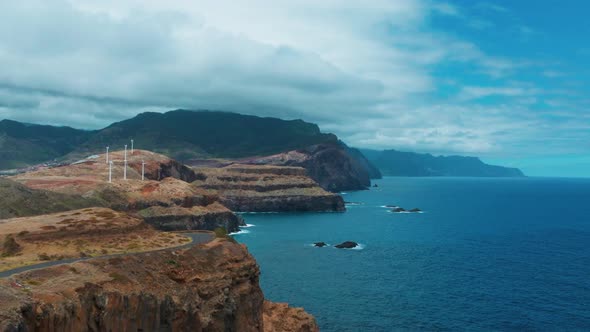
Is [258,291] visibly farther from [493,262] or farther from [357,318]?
[493,262]

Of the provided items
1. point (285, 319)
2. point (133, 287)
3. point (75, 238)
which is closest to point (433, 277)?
point (285, 319)

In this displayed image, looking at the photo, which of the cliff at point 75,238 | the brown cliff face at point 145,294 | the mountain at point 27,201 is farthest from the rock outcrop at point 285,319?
the mountain at point 27,201

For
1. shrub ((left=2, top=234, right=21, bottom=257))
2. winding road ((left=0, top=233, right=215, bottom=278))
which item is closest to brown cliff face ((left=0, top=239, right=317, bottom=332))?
winding road ((left=0, top=233, right=215, bottom=278))

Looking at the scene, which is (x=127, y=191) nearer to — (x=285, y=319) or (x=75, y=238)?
(x=285, y=319)

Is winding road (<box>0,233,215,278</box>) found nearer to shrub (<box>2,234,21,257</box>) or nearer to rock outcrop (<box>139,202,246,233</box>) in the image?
shrub (<box>2,234,21,257</box>)

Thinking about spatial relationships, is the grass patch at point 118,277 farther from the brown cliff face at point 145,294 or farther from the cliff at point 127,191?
the cliff at point 127,191

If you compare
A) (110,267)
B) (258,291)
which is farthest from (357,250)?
(110,267)

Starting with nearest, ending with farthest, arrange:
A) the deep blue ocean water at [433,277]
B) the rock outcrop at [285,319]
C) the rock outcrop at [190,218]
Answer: the rock outcrop at [285,319], the deep blue ocean water at [433,277], the rock outcrop at [190,218]
